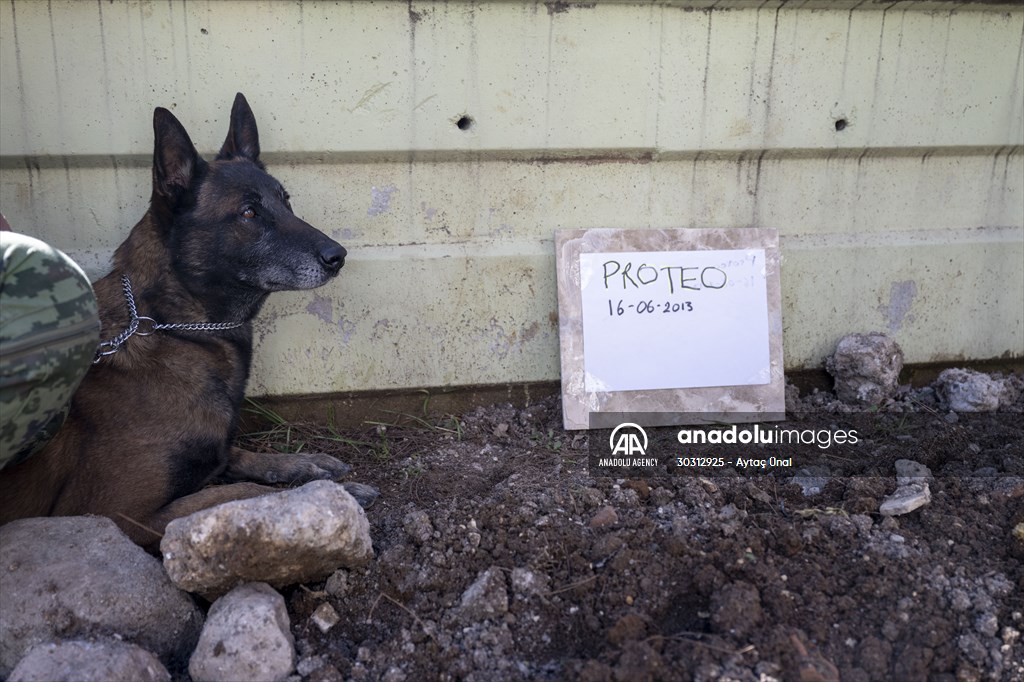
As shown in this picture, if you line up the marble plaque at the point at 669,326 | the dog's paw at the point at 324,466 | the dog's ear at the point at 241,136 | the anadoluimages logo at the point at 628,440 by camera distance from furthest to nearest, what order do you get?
the marble plaque at the point at 669,326 < the anadoluimages logo at the point at 628,440 < the dog's paw at the point at 324,466 < the dog's ear at the point at 241,136

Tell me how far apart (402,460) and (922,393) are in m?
2.27

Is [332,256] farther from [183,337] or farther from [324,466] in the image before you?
[324,466]

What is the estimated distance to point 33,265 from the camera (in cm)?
185

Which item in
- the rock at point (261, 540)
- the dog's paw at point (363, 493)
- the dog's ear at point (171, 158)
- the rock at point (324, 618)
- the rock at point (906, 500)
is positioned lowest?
the rock at point (324, 618)

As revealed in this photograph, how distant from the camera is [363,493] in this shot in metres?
2.66

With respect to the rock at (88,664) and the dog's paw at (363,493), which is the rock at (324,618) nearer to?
the rock at (88,664)

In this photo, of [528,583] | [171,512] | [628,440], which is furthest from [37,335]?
[628,440]

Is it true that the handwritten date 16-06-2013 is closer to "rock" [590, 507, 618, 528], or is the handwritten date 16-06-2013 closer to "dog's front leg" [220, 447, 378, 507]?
"rock" [590, 507, 618, 528]

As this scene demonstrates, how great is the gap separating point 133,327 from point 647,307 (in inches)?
74.5

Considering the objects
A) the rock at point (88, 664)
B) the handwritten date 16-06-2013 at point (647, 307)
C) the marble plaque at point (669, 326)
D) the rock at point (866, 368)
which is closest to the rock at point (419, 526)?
the rock at point (88, 664)

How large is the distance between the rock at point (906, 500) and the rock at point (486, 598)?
1.18m

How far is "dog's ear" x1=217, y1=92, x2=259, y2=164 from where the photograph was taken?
2748mm

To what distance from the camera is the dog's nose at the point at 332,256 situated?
264 centimetres

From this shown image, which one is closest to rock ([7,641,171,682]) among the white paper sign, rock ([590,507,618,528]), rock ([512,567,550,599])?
rock ([512,567,550,599])
